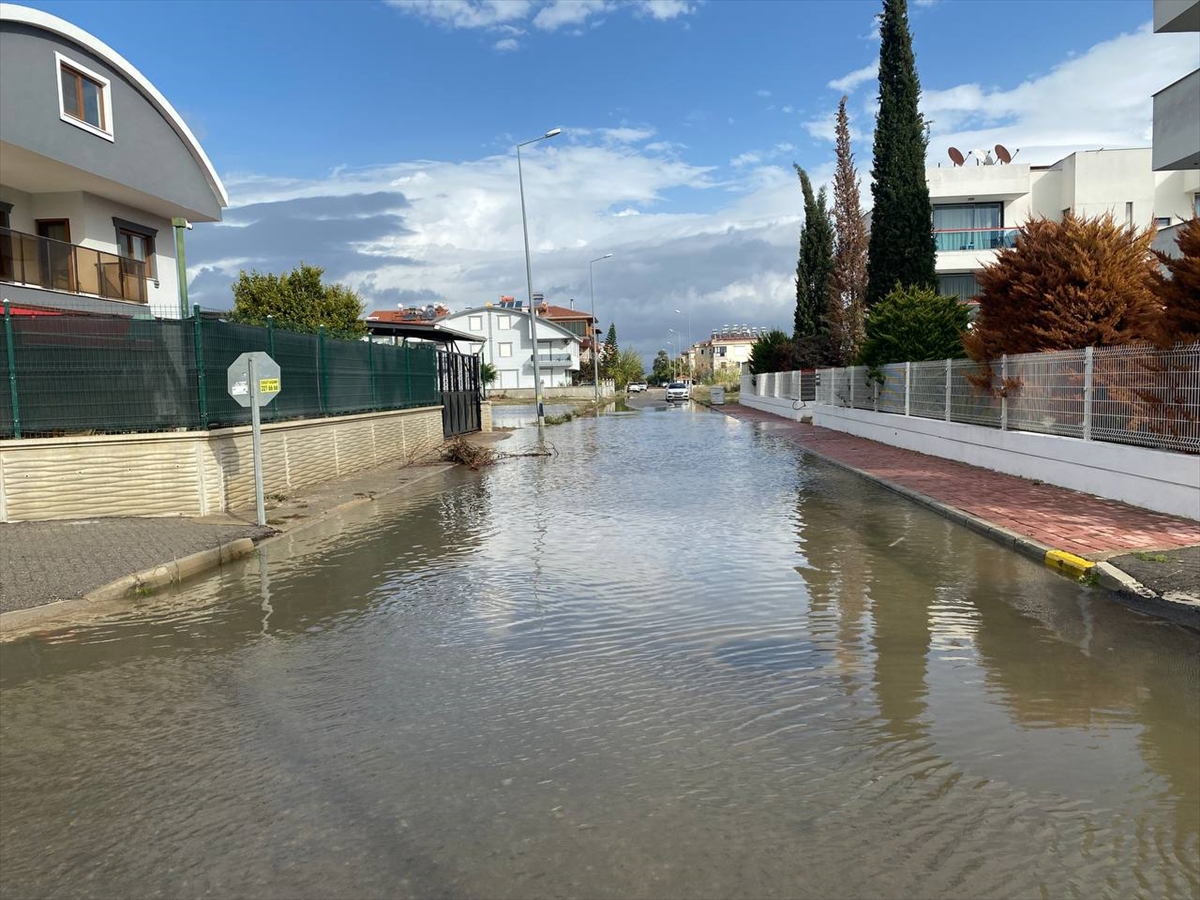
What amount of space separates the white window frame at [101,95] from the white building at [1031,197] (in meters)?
32.1

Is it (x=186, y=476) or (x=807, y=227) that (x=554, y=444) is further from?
(x=807, y=227)

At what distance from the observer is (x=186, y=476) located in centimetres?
1227

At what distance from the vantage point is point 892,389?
24094 mm

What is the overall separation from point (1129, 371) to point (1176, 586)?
5.53m

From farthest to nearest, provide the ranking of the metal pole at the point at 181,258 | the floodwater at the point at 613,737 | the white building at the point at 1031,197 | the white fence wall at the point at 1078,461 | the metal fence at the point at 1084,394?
1. the white building at the point at 1031,197
2. the metal pole at the point at 181,258
3. the metal fence at the point at 1084,394
4. the white fence wall at the point at 1078,461
5. the floodwater at the point at 613,737

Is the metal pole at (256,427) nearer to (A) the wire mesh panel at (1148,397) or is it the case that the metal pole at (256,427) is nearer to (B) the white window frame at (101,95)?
(A) the wire mesh panel at (1148,397)

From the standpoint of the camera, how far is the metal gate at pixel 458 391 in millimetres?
29875

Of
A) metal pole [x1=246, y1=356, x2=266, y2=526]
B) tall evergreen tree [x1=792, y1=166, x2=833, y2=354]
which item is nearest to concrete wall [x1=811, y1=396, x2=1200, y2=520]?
metal pole [x1=246, y1=356, x2=266, y2=526]

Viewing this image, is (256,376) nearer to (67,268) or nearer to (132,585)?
(132,585)

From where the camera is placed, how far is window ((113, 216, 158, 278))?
76.2 feet

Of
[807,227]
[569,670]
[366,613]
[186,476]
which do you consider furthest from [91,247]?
[807,227]

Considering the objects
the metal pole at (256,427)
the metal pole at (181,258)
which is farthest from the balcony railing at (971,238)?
the metal pole at (256,427)

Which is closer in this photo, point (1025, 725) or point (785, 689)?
point (1025, 725)

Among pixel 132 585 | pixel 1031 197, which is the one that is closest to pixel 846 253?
pixel 1031 197
